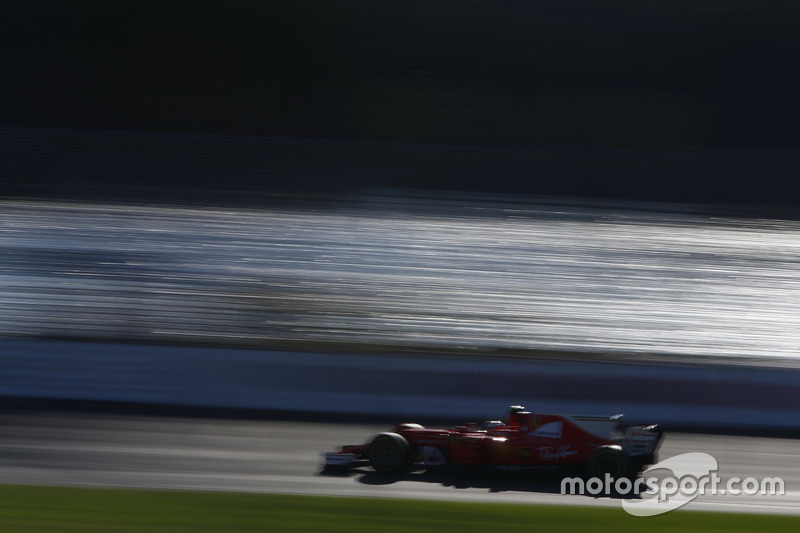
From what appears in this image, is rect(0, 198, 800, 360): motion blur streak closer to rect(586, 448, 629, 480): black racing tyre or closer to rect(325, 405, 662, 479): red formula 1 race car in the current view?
rect(325, 405, 662, 479): red formula 1 race car

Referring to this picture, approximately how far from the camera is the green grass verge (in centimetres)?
381

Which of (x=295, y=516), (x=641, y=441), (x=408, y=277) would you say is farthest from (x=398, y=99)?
(x=295, y=516)

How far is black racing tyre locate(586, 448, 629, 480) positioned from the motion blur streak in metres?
2.94

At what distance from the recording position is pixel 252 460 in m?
5.58

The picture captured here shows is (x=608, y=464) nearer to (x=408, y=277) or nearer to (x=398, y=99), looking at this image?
(x=408, y=277)

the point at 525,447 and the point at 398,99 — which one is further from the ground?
the point at 398,99

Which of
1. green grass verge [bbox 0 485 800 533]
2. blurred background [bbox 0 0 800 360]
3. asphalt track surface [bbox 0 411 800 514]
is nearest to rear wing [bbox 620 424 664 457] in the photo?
asphalt track surface [bbox 0 411 800 514]

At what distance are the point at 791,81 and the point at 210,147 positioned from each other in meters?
9.99

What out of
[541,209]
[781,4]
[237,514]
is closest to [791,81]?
[781,4]

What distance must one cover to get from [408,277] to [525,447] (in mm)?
4508

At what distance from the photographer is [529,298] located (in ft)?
30.1

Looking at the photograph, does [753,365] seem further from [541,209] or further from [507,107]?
[507,107]

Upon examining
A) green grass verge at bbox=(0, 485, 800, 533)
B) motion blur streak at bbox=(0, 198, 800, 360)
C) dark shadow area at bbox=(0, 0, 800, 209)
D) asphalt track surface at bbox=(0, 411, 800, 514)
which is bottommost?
green grass verge at bbox=(0, 485, 800, 533)

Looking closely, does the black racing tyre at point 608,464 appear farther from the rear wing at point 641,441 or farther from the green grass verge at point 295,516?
the green grass verge at point 295,516
